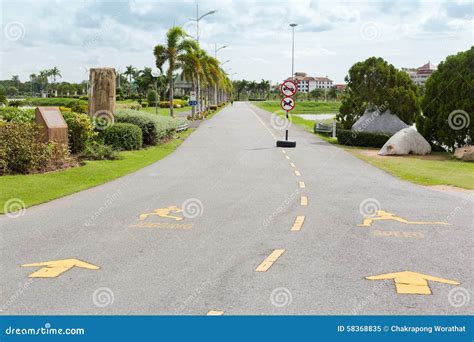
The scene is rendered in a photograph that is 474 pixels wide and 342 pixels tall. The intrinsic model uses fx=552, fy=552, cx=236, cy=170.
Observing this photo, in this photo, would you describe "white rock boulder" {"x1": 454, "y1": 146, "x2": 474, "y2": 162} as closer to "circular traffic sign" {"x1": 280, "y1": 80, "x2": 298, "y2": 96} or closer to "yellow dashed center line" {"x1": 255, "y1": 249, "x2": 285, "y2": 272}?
"circular traffic sign" {"x1": 280, "y1": 80, "x2": 298, "y2": 96}

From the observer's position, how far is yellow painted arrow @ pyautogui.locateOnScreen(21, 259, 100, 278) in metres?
6.99

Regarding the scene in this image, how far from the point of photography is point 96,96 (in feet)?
81.3

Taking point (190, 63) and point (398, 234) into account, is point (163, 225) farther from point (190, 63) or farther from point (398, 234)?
point (190, 63)

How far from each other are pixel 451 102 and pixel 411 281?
2064 centimetres

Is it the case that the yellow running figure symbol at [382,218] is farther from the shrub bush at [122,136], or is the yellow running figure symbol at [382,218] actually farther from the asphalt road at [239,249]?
the shrub bush at [122,136]

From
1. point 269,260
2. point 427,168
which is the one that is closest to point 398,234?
point 269,260

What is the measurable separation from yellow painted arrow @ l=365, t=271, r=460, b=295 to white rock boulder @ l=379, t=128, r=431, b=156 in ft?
60.3

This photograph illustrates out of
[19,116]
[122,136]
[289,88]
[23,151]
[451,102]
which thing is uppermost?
[289,88]

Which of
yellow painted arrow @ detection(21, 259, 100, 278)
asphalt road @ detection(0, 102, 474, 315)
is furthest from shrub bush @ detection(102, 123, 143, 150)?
yellow painted arrow @ detection(21, 259, 100, 278)

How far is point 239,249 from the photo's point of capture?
8234mm

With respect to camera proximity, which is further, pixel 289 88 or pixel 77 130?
pixel 289 88
